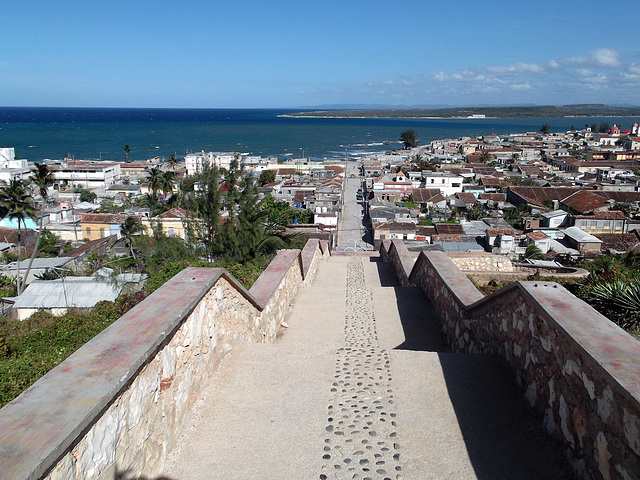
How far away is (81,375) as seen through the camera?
8.39 ft

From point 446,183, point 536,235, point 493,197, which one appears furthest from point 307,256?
point 446,183

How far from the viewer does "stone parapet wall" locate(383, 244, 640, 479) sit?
249cm

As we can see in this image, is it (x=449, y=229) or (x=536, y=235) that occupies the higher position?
(x=536, y=235)

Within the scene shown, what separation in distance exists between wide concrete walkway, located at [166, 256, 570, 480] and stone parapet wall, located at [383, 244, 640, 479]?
0.19 metres

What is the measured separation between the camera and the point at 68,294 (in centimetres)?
1705

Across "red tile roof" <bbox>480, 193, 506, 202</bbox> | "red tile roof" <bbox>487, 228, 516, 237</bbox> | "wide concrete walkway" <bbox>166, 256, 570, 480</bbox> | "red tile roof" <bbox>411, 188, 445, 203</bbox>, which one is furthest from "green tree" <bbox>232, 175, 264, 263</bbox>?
"red tile roof" <bbox>480, 193, 506, 202</bbox>

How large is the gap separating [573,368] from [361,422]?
55.7 inches

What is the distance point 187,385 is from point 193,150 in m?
124

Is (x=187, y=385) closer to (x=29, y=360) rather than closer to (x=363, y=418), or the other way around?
(x=363, y=418)

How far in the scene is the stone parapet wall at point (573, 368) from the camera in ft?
8.18

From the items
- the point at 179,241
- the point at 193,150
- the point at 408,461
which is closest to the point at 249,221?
the point at 179,241

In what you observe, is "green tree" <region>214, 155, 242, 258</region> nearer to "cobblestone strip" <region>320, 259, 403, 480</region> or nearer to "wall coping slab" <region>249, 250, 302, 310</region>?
"wall coping slab" <region>249, 250, 302, 310</region>

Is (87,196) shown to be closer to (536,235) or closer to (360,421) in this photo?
(536,235)

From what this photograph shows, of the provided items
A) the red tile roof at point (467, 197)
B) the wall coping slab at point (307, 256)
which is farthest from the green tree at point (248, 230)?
the red tile roof at point (467, 197)
